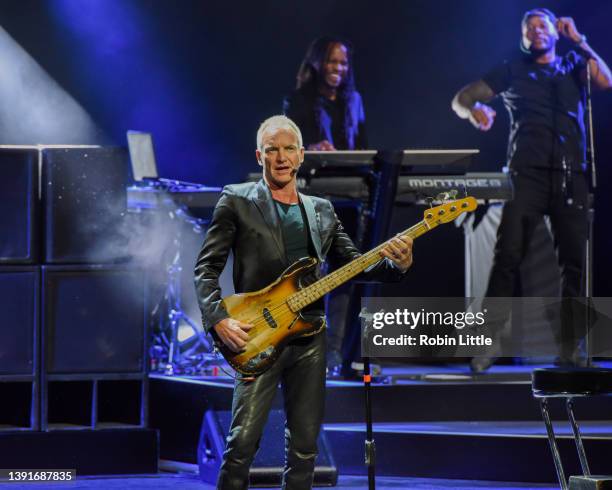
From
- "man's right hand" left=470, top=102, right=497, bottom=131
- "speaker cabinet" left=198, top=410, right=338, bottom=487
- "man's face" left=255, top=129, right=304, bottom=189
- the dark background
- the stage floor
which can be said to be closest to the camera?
"man's face" left=255, top=129, right=304, bottom=189

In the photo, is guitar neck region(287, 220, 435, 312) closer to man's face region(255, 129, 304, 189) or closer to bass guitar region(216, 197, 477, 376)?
bass guitar region(216, 197, 477, 376)

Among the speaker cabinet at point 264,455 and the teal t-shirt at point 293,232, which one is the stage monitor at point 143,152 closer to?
the speaker cabinet at point 264,455

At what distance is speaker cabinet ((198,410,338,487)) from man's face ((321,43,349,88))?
2.40m

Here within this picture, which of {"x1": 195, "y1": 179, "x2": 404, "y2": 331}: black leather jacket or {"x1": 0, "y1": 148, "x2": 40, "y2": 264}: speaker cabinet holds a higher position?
{"x1": 0, "y1": 148, "x2": 40, "y2": 264}: speaker cabinet

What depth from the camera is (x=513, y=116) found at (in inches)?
287

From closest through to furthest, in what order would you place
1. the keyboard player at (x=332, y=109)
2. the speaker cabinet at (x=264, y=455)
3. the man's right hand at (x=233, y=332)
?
the man's right hand at (x=233, y=332), the speaker cabinet at (x=264, y=455), the keyboard player at (x=332, y=109)

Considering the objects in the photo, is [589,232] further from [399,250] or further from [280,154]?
[280,154]

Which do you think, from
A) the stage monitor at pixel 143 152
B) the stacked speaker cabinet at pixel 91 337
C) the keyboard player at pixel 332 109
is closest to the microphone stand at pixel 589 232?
the keyboard player at pixel 332 109

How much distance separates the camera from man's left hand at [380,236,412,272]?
3.87 m

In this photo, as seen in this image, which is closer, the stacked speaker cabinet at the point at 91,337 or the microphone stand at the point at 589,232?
the stacked speaker cabinet at the point at 91,337

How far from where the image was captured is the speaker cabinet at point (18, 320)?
6012 millimetres

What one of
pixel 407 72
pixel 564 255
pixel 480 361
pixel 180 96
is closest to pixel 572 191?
pixel 564 255

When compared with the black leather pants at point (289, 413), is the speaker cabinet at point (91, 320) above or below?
above

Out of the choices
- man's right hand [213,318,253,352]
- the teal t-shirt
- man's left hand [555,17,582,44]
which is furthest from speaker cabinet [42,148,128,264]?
man's left hand [555,17,582,44]
